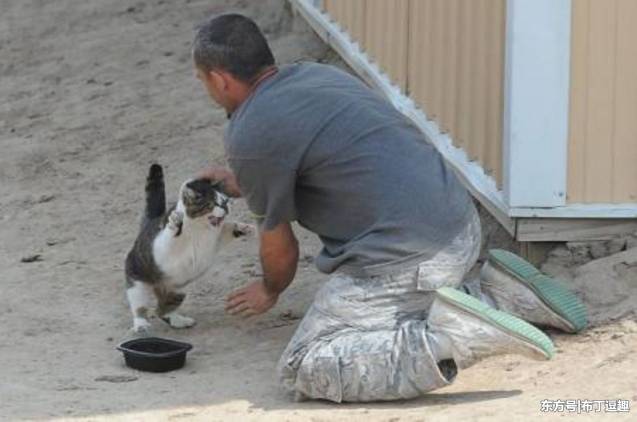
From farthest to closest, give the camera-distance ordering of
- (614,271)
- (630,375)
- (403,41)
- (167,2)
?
(167,2), (403,41), (614,271), (630,375)

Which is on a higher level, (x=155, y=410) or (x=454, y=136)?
(x=454, y=136)

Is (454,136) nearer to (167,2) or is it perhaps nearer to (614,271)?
(614,271)

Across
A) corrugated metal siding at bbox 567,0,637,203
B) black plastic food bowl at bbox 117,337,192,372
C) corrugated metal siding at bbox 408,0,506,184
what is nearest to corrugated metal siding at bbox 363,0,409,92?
corrugated metal siding at bbox 408,0,506,184

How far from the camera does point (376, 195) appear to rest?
5508 mm

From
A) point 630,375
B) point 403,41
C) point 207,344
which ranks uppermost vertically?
point 403,41

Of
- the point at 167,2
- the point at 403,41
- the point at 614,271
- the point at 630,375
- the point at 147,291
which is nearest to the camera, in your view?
the point at 630,375

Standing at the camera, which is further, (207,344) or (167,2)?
(167,2)

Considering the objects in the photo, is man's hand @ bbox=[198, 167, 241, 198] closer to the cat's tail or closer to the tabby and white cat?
the tabby and white cat

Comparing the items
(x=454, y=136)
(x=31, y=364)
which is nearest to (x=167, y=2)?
(x=454, y=136)

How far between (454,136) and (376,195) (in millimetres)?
1545

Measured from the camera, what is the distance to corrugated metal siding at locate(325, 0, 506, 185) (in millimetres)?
6488

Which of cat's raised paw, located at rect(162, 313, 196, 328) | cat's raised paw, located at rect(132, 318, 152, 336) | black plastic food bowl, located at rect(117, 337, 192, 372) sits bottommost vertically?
cat's raised paw, located at rect(162, 313, 196, 328)

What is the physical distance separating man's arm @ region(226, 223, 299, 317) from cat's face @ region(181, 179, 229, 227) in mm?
661

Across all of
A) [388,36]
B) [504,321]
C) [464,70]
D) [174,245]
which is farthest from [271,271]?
[388,36]
